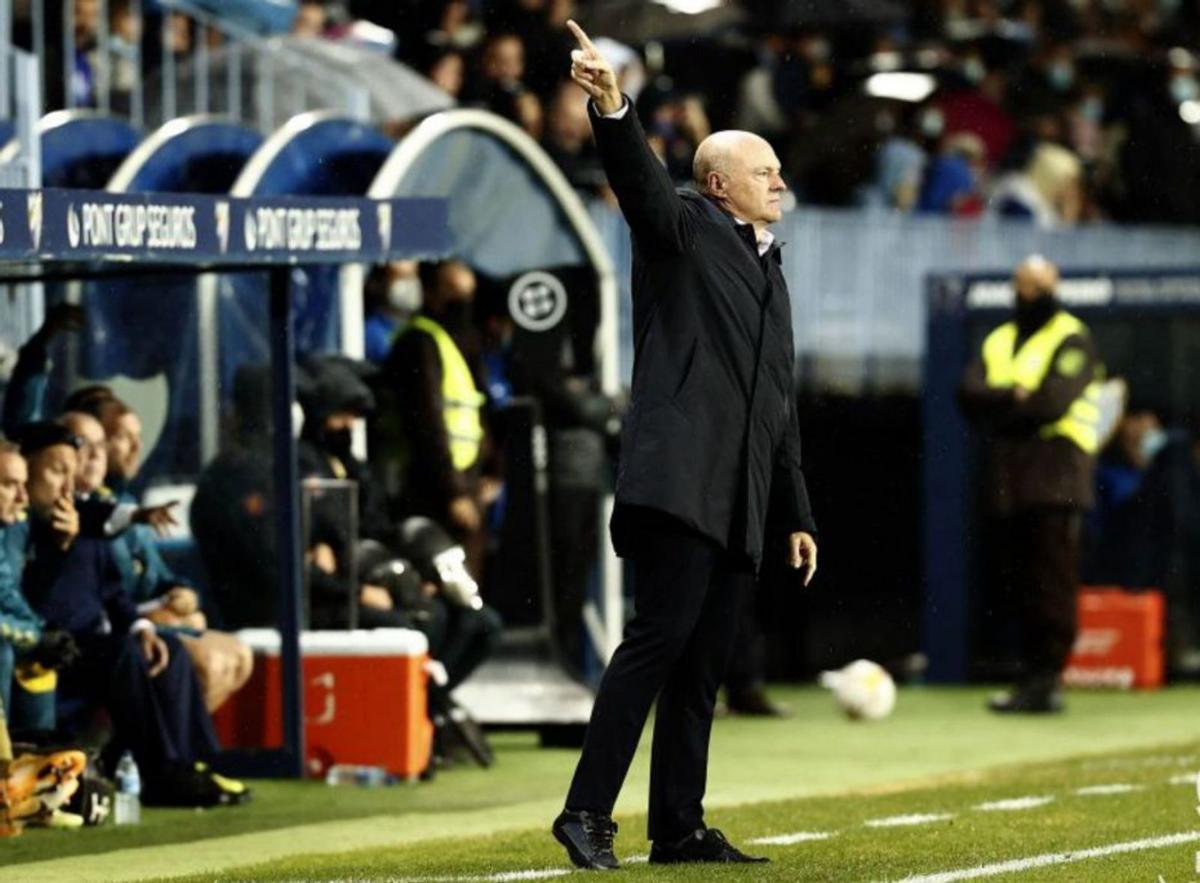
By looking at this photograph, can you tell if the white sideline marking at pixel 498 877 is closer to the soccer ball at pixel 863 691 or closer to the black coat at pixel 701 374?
the black coat at pixel 701 374

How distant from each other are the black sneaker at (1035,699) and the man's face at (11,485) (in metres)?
6.90

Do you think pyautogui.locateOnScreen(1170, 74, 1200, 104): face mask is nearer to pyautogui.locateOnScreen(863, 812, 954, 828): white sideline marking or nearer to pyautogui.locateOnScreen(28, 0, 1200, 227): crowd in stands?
pyautogui.locateOnScreen(28, 0, 1200, 227): crowd in stands

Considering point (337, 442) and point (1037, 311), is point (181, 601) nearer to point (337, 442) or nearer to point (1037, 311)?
point (337, 442)

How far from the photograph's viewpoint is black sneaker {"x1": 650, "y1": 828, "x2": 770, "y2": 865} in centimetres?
894

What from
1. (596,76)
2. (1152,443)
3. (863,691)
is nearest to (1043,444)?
(1152,443)

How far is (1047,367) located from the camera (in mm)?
16703

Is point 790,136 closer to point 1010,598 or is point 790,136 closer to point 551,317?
point 1010,598

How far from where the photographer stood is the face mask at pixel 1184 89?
24562mm

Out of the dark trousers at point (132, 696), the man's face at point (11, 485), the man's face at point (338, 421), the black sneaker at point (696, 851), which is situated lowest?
the black sneaker at point (696, 851)

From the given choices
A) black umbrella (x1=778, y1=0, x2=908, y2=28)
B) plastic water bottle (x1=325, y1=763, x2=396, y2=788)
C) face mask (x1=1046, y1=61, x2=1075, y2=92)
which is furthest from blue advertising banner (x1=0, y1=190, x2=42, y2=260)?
face mask (x1=1046, y1=61, x2=1075, y2=92)

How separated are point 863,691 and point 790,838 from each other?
5.10 m

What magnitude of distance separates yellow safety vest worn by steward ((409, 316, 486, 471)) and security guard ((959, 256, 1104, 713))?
370 centimetres

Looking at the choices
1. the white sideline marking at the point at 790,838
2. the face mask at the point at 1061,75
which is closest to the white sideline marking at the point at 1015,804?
the white sideline marking at the point at 790,838

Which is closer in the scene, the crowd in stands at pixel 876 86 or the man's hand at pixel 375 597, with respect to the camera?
the man's hand at pixel 375 597
